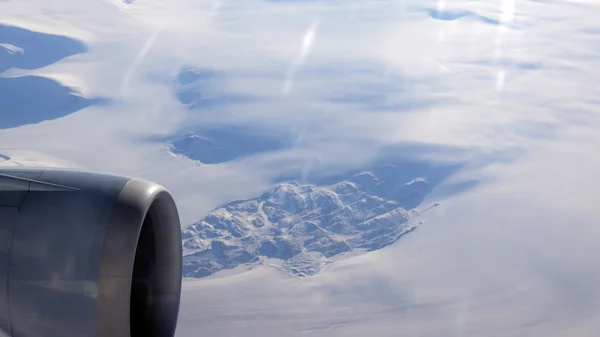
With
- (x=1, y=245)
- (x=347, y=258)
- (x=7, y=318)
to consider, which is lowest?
(x=347, y=258)

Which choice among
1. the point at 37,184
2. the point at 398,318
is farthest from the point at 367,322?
the point at 37,184

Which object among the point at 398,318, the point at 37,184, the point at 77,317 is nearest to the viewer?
the point at 77,317

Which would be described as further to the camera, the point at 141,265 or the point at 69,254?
the point at 141,265

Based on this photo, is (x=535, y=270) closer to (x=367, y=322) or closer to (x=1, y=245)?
(x=367, y=322)

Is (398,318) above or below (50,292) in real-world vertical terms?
below

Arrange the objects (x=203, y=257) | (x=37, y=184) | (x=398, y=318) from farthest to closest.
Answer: (x=203, y=257) → (x=398, y=318) → (x=37, y=184)

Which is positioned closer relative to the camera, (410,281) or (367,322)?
(367,322)

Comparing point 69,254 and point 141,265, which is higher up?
point 69,254

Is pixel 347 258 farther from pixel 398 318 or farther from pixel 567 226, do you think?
pixel 567 226
